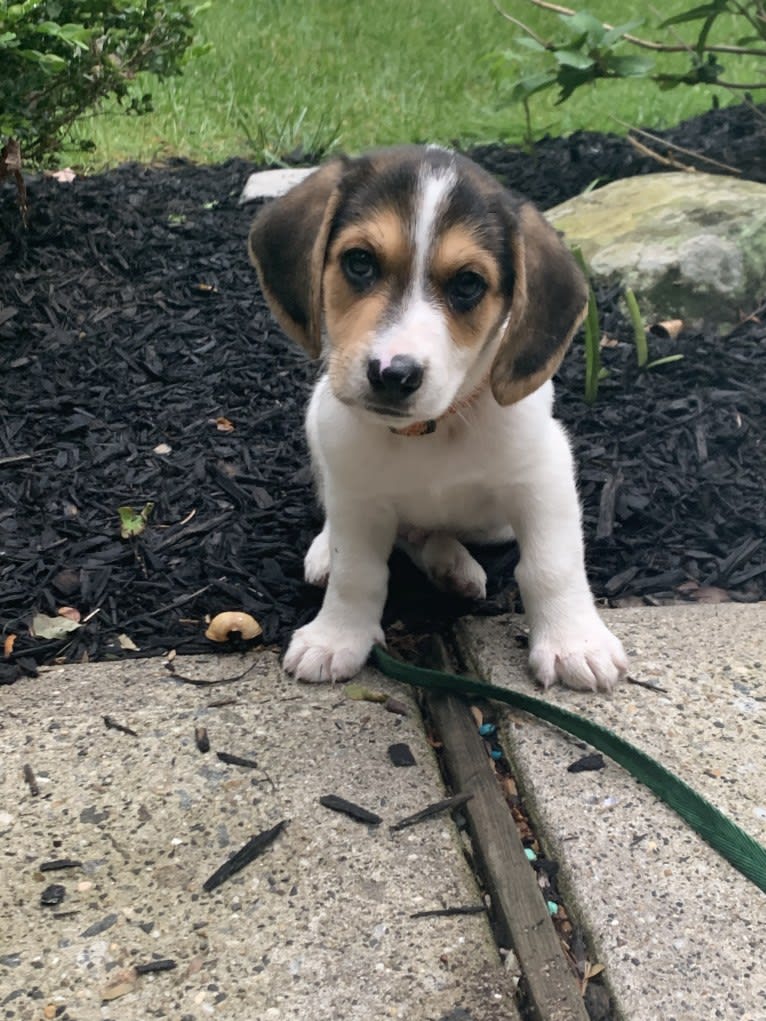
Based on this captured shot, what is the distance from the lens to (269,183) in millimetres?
7043

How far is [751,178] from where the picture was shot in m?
6.66

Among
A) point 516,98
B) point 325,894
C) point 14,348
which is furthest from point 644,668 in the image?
point 516,98

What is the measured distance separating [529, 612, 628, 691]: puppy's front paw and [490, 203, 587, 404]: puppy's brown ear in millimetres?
770

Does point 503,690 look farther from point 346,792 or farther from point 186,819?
point 186,819

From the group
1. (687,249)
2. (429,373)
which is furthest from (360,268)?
(687,249)

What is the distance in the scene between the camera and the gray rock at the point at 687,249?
218 inches

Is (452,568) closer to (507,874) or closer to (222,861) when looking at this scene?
(507,874)

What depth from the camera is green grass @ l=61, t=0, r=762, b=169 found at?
842 cm

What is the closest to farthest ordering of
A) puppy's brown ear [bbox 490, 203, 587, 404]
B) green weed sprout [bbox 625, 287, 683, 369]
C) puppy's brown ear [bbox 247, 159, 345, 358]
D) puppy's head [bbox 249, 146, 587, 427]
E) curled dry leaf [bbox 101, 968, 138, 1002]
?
curled dry leaf [bbox 101, 968, 138, 1002]
puppy's head [bbox 249, 146, 587, 427]
puppy's brown ear [bbox 490, 203, 587, 404]
puppy's brown ear [bbox 247, 159, 345, 358]
green weed sprout [bbox 625, 287, 683, 369]

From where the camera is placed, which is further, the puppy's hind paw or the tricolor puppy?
the puppy's hind paw

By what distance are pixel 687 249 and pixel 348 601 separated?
296 cm

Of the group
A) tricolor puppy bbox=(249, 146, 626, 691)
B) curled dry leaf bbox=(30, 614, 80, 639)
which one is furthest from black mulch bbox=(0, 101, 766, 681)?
tricolor puppy bbox=(249, 146, 626, 691)

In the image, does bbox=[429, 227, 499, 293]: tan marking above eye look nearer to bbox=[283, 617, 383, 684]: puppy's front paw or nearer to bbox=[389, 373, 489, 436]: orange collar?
bbox=[389, 373, 489, 436]: orange collar

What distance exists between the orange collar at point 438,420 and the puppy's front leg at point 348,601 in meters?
0.31
